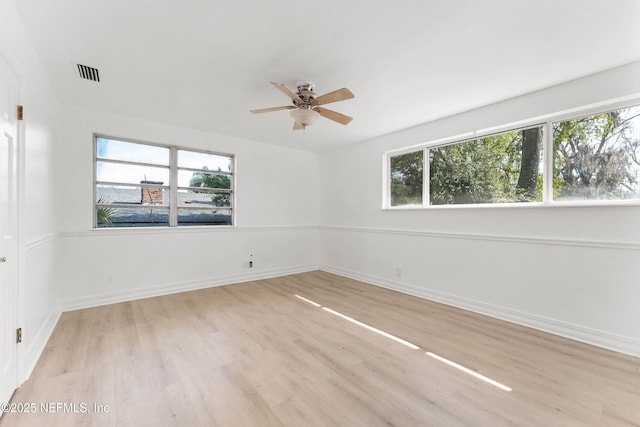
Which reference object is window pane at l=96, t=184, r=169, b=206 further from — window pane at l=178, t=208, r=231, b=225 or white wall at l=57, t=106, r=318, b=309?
window pane at l=178, t=208, r=231, b=225

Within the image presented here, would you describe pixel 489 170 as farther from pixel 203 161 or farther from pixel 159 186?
pixel 159 186

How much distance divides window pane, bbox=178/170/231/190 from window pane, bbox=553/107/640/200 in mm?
4491

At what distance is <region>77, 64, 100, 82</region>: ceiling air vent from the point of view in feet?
8.01

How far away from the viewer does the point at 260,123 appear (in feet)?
12.7

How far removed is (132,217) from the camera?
3.81m

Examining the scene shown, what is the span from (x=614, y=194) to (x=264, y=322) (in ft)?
11.9

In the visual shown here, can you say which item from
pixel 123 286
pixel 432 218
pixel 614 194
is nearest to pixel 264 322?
pixel 123 286

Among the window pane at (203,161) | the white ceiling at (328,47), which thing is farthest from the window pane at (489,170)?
the window pane at (203,161)

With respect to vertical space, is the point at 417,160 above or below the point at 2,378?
above

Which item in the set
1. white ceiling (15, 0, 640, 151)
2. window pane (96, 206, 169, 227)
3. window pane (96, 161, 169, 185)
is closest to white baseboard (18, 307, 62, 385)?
window pane (96, 206, 169, 227)

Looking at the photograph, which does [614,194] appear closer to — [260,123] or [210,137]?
[260,123]

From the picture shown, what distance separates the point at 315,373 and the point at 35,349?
2246 mm

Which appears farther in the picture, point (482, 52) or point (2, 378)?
point (482, 52)

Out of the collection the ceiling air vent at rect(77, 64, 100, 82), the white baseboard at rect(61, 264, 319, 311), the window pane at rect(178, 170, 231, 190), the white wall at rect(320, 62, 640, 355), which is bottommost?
the white baseboard at rect(61, 264, 319, 311)
